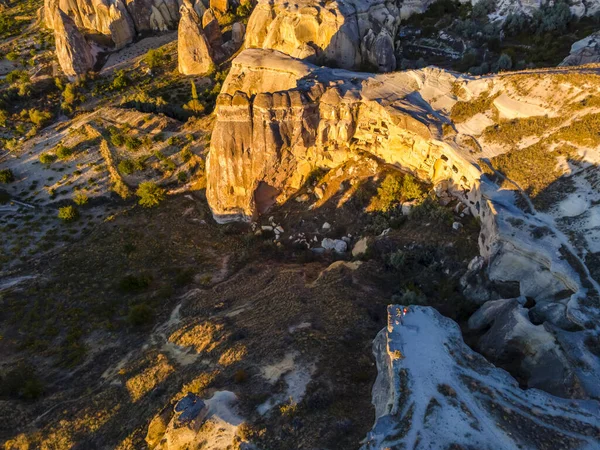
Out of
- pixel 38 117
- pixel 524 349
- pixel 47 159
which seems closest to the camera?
pixel 524 349

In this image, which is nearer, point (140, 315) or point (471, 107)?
point (140, 315)

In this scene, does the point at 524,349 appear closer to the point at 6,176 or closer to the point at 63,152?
the point at 63,152

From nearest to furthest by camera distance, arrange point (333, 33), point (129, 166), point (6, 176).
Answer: point (129, 166)
point (6, 176)
point (333, 33)

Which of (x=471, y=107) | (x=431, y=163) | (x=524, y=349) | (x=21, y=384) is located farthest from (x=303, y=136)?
(x=21, y=384)

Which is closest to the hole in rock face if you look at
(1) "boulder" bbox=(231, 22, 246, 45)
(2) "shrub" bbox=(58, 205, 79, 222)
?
(2) "shrub" bbox=(58, 205, 79, 222)

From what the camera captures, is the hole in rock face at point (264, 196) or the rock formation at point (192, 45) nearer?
the hole in rock face at point (264, 196)

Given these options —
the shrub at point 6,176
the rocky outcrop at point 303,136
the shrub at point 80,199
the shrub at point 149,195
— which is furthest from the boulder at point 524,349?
the shrub at point 6,176

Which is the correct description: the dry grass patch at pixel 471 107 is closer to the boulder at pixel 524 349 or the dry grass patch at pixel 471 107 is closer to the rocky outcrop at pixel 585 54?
the boulder at pixel 524 349
